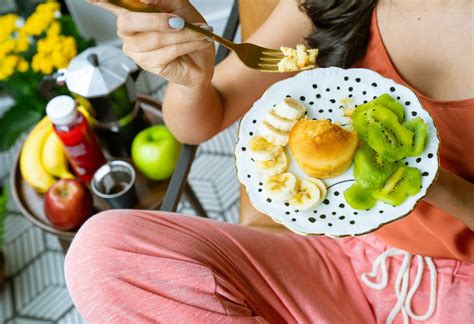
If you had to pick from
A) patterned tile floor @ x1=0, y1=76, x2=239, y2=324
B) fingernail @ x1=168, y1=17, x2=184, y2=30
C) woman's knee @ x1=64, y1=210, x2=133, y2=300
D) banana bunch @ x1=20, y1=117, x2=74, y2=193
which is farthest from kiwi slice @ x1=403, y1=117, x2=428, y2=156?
patterned tile floor @ x1=0, y1=76, x2=239, y2=324

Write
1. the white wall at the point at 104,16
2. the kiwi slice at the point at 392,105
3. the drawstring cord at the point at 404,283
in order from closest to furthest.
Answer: the kiwi slice at the point at 392,105, the drawstring cord at the point at 404,283, the white wall at the point at 104,16

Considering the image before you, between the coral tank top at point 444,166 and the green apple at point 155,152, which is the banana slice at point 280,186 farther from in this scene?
the green apple at point 155,152

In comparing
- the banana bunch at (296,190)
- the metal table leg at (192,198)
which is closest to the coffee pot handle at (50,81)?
the metal table leg at (192,198)

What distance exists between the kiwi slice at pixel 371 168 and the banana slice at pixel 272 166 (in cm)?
10

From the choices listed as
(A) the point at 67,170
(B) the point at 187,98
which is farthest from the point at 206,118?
(A) the point at 67,170

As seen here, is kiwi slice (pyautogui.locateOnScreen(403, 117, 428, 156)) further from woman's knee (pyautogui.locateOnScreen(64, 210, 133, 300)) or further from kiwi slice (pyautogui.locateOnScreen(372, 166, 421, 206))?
woman's knee (pyautogui.locateOnScreen(64, 210, 133, 300))

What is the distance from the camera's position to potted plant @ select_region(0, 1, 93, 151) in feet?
5.07

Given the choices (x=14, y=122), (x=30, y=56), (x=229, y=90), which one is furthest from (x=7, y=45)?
(x=229, y=90)

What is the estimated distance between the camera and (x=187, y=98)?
98 centimetres

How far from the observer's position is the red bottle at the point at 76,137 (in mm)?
1235

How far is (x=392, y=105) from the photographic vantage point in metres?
0.80

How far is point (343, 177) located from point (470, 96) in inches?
9.2

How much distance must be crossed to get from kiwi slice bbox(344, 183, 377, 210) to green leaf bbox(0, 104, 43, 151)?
126cm

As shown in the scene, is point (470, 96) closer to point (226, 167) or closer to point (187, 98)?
point (187, 98)
